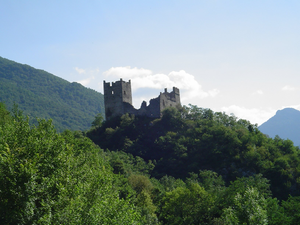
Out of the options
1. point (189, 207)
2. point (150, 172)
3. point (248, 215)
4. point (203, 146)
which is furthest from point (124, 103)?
point (248, 215)

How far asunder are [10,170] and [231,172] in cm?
4575

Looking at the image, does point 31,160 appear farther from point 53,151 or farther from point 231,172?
point 231,172

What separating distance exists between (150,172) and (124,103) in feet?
59.9

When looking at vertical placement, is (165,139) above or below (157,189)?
above

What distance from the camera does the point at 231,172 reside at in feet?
193

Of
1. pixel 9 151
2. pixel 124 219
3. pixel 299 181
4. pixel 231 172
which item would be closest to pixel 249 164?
pixel 231 172

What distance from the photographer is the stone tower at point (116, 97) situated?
238 feet

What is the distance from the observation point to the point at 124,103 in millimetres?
72625

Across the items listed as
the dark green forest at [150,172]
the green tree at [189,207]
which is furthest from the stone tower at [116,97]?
the green tree at [189,207]

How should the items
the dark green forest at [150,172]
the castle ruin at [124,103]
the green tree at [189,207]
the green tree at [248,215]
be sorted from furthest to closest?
the castle ruin at [124,103] < the green tree at [189,207] < the green tree at [248,215] < the dark green forest at [150,172]

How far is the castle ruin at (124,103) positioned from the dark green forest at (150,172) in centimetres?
182

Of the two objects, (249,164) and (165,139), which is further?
(165,139)

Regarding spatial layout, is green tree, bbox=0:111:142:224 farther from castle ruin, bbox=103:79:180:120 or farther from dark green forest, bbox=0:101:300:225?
castle ruin, bbox=103:79:180:120

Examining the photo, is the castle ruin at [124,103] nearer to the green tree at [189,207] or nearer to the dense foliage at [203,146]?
the dense foliage at [203,146]
